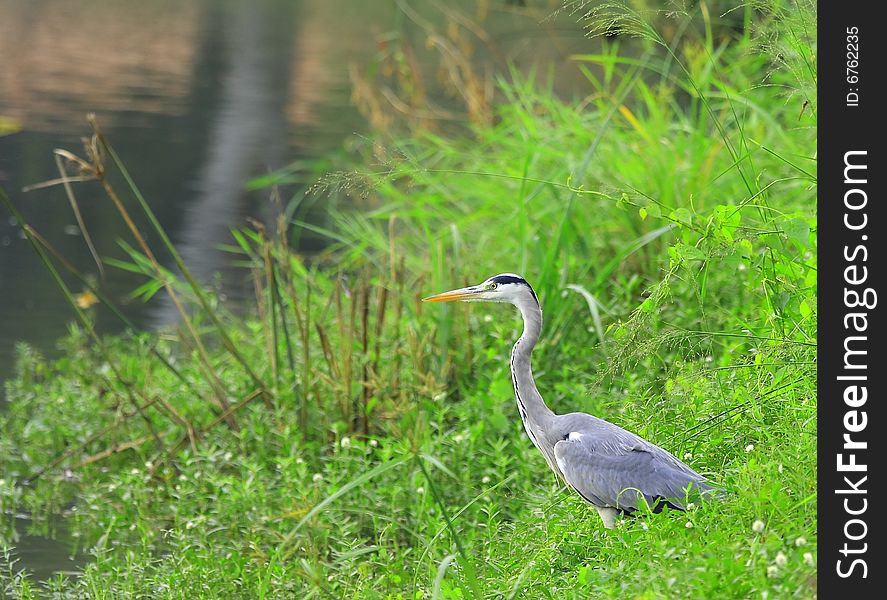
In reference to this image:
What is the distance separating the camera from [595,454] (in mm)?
3588

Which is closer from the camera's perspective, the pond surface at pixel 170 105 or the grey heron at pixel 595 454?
the grey heron at pixel 595 454

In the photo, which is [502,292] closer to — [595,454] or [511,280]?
[511,280]

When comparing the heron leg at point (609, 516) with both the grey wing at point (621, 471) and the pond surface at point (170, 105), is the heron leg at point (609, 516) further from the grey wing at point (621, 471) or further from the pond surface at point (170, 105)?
the pond surface at point (170, 105)

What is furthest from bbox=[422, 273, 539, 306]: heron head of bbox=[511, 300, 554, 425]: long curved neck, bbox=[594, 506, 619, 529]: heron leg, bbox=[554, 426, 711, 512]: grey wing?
bbox=[594, 506, 619, 529]: heron leg

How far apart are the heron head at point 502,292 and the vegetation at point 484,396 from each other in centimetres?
32

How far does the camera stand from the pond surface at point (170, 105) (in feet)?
27.1

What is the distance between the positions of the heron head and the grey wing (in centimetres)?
48

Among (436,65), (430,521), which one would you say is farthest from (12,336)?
(436,65)

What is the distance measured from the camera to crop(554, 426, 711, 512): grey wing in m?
3.43

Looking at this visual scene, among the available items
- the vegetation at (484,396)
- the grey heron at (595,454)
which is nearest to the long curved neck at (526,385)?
the grey heron at (595,454)

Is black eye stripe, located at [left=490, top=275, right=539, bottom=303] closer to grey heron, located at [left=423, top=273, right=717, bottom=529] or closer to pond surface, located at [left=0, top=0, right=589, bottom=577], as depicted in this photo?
grey heron, located at [left=423, top=273, right=717, bottom=529]

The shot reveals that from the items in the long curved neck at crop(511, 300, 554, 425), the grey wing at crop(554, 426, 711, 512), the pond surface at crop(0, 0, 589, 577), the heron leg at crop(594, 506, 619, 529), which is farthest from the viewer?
the pond surface at crop(0, 0, 589, 577)
